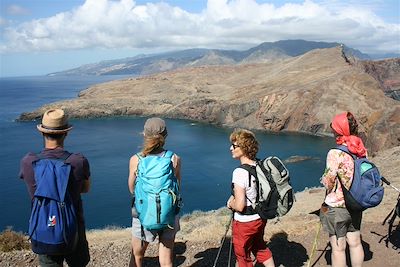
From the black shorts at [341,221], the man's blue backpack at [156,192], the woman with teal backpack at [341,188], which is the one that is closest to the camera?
the man's blue backpack at [156,192]

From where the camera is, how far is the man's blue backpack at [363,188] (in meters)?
5.55

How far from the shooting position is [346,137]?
580 cm

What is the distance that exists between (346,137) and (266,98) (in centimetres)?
8091

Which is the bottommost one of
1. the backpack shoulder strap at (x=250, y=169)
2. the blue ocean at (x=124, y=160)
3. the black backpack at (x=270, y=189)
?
the blue ocean at (x=124, y=160)

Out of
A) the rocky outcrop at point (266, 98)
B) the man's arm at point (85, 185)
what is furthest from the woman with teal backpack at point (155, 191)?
the rocky outcrop at point (266, 98)

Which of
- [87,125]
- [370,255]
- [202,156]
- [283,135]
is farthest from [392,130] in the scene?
[87,125]

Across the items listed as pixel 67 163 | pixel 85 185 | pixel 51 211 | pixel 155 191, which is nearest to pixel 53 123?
pixel 67 163

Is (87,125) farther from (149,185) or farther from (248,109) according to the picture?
(149,185)

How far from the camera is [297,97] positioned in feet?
269

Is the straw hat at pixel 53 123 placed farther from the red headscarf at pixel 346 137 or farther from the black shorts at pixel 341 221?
the black shorts at pixel 341 221

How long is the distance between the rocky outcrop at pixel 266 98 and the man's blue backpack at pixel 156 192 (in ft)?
131

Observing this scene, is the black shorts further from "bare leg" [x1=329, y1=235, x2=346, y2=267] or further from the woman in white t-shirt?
the woman in white t-shirt

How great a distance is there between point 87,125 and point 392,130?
6306 centimetres

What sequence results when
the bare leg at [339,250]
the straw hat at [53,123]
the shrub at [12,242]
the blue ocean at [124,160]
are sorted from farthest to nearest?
1. the blue ocean at [124,160]
2. the shrub at [12,242]
3. the bare leg at [339,250]
4. the straw hat at [53,123]
